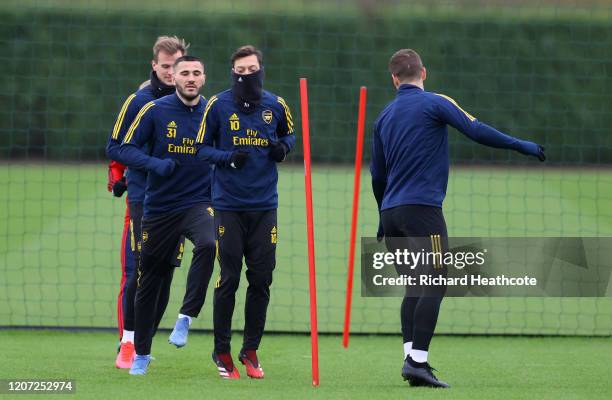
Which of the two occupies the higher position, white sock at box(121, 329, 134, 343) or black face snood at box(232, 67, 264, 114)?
black face snood at box(232, 67, 264, 114)

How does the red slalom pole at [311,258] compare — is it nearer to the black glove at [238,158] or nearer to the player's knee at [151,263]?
the black glove at [238,158]

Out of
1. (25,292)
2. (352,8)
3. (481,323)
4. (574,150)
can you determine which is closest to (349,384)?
(481,323)

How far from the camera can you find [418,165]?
6723 mm

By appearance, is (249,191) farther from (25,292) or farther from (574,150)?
(574,150)

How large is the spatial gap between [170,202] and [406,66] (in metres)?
1.56

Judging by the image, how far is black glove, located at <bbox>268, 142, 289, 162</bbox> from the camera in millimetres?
6953

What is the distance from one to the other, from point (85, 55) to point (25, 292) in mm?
12140

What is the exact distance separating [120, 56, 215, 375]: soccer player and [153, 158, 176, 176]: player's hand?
0.55ft

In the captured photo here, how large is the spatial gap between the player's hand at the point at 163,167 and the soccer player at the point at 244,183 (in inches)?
7.8

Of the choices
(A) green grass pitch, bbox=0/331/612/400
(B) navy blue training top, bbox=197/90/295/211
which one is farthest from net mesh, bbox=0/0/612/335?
(B) navy blue training top, bbox=197/90/295/211

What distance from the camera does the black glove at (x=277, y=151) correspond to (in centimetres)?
695

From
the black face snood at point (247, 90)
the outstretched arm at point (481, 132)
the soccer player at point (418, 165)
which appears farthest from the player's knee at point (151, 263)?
the outstretched arm at point (481, 132)

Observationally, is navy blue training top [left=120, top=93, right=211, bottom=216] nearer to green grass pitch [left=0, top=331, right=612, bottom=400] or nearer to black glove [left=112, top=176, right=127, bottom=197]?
black glove [left=112, top=176, right=127, bottom=197]

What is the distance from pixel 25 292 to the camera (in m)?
11.2
